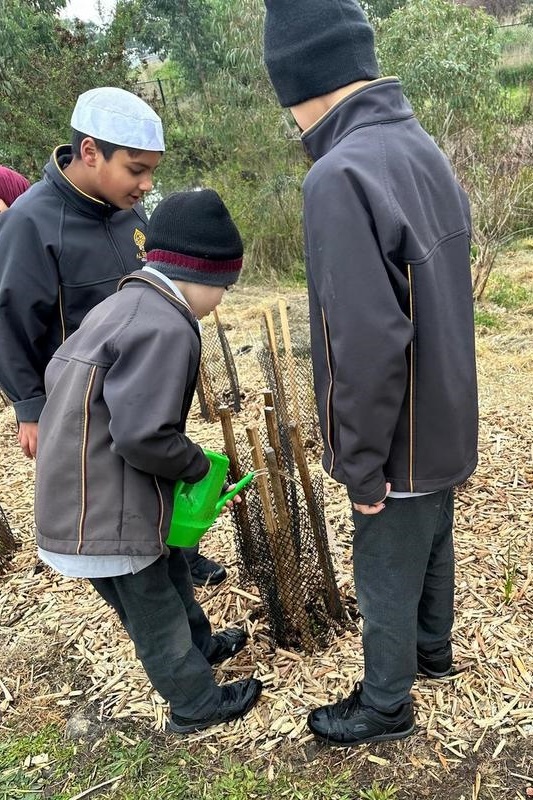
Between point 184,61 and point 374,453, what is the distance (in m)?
17.2

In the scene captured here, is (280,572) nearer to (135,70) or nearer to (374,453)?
(374,453)

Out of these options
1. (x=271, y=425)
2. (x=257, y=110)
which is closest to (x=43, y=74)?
(x=257, y=110)

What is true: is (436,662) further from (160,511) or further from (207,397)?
(207,397)

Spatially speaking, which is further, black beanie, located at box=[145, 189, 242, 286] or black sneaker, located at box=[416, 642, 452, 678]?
black sneaker, located at box=[416, 642, 452, 678]

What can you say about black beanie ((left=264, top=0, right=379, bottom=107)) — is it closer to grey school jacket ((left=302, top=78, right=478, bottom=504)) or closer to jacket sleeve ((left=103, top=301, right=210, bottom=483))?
grey school jacket ((left=302, top=78, right=478, bottom=504))

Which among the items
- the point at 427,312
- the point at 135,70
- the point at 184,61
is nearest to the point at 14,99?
the point at 135,70

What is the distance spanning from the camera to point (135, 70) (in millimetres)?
8344

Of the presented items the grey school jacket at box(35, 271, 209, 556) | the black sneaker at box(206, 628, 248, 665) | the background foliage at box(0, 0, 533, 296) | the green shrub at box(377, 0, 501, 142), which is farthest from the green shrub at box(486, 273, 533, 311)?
the grey school jacket at box(35, 271, 209, 556)

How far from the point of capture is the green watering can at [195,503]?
5.43ft

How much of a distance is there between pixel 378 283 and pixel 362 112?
1.29ft

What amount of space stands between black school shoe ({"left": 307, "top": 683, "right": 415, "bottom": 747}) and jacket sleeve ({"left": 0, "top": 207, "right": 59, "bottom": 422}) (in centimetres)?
147

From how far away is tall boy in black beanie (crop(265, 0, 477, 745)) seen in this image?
1.23 metres

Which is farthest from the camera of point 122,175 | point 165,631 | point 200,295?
point 122,175

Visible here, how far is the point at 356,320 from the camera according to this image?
123 centimetres
